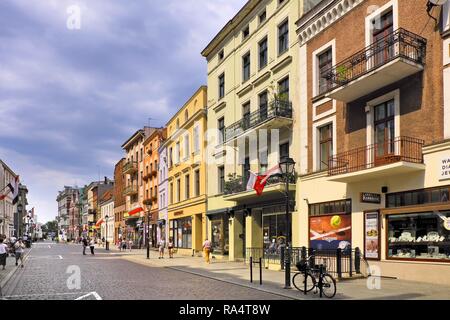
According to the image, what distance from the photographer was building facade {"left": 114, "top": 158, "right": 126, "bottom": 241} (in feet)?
240

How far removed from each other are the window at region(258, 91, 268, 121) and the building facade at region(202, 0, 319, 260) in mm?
54

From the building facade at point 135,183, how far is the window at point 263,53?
3235 cm

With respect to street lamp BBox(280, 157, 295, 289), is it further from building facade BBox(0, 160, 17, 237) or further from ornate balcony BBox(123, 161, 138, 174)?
building facade BBox(0, 160, 17, 237)

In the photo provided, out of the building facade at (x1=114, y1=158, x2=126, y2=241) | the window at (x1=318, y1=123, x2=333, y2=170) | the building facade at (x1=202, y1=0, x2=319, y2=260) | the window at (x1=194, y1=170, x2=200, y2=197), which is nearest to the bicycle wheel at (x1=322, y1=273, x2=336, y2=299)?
the window at (x1=318, y1=123, x2=333, y2=170)

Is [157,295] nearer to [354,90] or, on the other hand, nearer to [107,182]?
[354,90]

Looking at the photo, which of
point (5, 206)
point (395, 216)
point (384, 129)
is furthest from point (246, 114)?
point (5, 206)

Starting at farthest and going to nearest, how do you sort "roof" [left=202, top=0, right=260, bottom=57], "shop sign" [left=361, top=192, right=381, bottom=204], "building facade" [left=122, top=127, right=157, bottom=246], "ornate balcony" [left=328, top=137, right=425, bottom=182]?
"building facade" [left=122, top=127, right=157, bottom=246], "roof" [left=202, top=0, right=260, bottom=57], "shop sign" [left=361, top=192, right=381, bottom=204], "ornate balcony" [left=328, top=137, right=425, bottom=182]

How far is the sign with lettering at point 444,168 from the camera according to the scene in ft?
50.6

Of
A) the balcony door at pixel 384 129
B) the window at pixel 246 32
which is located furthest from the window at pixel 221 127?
the balcony door at pixel 384 129

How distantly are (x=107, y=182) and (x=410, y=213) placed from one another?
97.0 m

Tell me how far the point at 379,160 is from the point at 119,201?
63.0m

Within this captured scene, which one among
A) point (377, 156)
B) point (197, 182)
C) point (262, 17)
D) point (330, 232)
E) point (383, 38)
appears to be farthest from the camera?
point (197, 182)

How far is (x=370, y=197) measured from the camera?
58.6 ft

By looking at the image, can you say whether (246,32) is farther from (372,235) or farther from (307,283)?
(307,283)
